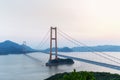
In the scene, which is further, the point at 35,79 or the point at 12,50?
the point at 12,50

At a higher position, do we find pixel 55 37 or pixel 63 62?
pixel 55 37

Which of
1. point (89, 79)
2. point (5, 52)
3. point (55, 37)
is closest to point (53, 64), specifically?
point (55, 37)

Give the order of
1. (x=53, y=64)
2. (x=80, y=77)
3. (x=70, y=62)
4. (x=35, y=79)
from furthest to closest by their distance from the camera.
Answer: (x=70, y=62) < (x=53, y=64) < (x=35, y=79) < (x=80, y=77)

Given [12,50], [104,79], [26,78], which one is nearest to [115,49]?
[12,50]

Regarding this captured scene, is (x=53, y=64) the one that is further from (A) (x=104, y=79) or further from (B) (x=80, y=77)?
(B) (x=80, y=77)

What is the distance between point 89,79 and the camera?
12.6 feet

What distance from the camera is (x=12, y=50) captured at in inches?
2158

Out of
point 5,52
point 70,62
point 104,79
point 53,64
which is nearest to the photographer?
point 104,79

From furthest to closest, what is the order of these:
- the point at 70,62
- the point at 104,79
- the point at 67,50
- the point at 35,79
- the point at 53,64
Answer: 1. the point at 67,50
2. the point at 70,62
3. the point at 53,64
4. the point at 35,79
5. the point at 104,79

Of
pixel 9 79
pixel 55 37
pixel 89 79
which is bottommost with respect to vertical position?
pixel 9 79

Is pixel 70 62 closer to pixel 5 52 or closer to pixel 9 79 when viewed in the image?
pixel 9 79

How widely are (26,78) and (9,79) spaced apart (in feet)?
3.30

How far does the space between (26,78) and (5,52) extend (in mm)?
41241

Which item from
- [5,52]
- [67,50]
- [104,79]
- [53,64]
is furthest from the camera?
[67,50]
